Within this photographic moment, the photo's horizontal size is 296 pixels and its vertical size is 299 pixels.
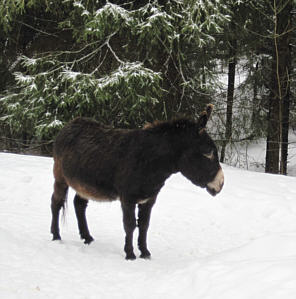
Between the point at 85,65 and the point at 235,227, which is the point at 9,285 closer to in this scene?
the point at 235,227

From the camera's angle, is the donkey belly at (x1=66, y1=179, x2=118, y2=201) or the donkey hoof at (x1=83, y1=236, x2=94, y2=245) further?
the donkey hoof at (x1=83, y1=236, x2=94, y2=245)

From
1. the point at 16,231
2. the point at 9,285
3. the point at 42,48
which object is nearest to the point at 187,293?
the point at 9,285

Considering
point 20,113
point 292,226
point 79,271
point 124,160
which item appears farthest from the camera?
point 20,113

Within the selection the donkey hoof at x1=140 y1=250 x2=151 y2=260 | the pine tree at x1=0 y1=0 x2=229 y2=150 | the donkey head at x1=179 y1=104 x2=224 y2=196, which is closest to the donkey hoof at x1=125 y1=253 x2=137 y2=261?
the donkey hoof at x1=140 y1=250 x2=151 y2=260

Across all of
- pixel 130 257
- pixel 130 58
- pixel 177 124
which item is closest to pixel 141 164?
pixel 177 124

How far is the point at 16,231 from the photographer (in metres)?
5.50

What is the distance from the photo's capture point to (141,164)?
4.77 m

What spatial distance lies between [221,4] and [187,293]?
861 centimetres

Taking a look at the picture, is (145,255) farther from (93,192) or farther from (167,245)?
(93,192)

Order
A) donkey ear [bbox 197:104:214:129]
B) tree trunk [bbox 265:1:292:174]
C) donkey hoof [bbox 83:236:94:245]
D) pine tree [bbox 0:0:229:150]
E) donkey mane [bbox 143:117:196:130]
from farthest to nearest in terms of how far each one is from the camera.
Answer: tree trunk [bbox 265:1:292:174] → pine tree [bbox 0:0:229:150] → donkey hoof [bbox 83:236:94:245] → donkey mane [bbox 143:117:196:130] → donkey ear [bbox 197:104:214:129]

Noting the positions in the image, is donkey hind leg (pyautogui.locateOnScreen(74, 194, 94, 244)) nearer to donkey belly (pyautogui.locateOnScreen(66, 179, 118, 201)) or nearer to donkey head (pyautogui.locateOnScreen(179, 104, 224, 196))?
donkey belly (pyautogui.locateOnScreen(66, 179, 118, 201))

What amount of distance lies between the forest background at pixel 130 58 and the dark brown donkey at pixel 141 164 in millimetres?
4856

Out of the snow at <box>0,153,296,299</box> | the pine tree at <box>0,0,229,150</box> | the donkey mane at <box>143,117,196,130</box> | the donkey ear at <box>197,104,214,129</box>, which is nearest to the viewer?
the snow at <box>0,153,296,299</box>

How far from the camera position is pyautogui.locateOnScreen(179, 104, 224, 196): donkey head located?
4.77m
